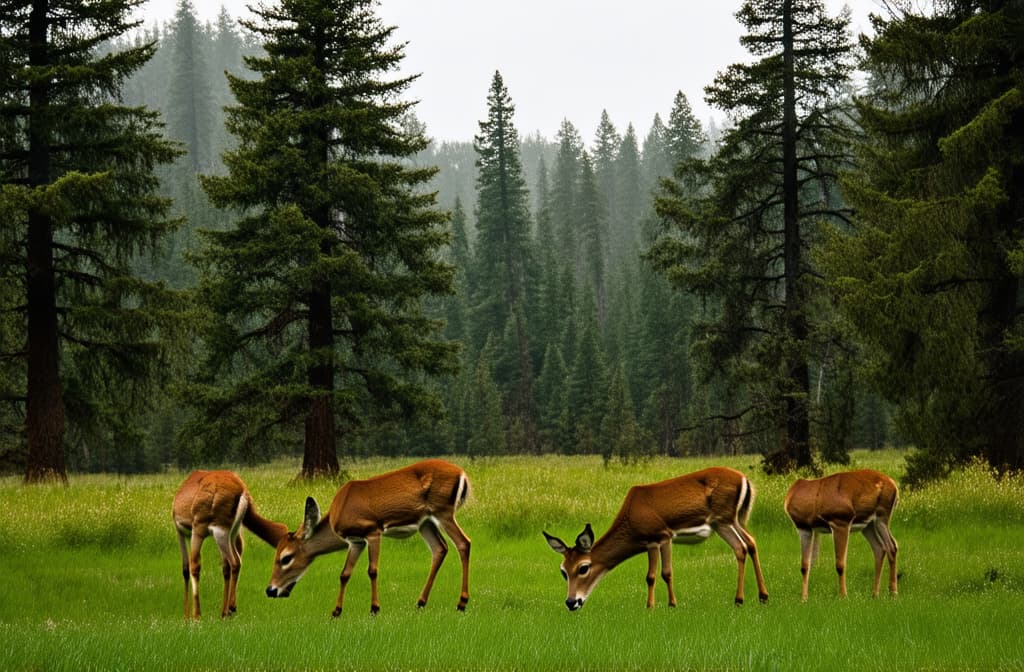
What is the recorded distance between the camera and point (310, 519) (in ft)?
29.5

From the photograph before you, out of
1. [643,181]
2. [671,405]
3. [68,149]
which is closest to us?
[68,149]

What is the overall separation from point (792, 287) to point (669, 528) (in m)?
18.1

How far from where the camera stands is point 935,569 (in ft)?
39.1

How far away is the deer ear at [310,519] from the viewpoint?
8.80 metres

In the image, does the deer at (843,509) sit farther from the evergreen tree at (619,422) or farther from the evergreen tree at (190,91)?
the evergreen tree at (190,91)

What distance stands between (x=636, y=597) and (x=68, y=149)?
18427 mm

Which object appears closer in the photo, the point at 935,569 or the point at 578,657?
the point at 578,657

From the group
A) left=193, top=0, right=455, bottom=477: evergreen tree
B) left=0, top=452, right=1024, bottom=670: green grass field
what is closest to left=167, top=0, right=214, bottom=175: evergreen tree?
left=193, top=0, right=455, bottom=477: evergreen tree

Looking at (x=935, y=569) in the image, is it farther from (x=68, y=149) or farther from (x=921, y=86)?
(x=68, y=149)

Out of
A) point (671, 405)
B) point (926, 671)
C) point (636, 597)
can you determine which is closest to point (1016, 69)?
point (636, 597)

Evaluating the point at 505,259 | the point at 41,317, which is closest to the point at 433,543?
the point at 41,317

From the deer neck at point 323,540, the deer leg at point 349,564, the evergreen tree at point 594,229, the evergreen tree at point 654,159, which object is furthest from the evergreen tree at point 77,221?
the evergreen tree at point 654,159

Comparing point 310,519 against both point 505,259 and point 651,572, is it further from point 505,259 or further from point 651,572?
point 505,259

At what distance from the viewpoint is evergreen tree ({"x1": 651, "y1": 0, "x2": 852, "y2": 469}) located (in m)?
25.1
